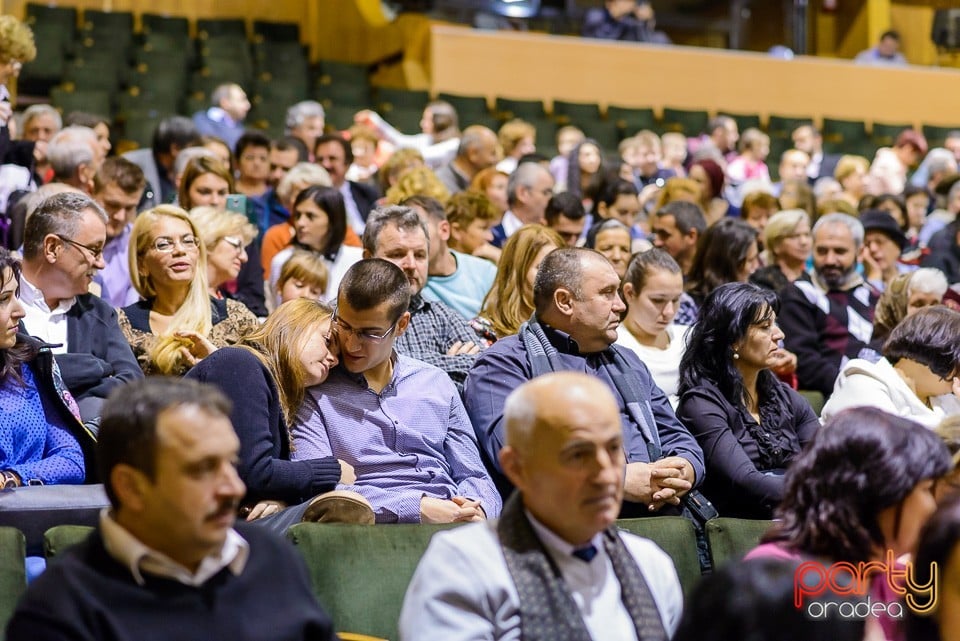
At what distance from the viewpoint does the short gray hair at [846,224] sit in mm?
5711

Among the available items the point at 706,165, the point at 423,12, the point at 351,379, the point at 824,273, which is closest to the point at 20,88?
the point at 423,12

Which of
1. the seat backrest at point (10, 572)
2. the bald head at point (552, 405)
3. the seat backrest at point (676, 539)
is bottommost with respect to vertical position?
the seat backrest at point (676, 539)

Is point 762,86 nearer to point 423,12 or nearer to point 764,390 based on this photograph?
point 423,12

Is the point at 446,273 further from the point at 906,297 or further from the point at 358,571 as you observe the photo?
the point at 358,571

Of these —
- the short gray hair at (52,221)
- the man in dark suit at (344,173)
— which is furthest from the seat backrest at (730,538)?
the man in dark suit at (344,173)

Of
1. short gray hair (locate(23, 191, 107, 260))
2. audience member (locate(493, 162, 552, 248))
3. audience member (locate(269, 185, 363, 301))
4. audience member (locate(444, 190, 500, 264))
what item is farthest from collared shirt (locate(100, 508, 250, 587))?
audience member (locate(493, 162, 552, 248))

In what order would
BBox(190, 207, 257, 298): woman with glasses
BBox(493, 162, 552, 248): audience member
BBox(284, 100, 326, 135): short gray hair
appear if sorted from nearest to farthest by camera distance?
BBox(190, 207, 257, 298): woman with glasses < BBox(493, 162, 552, 248): audience member < BBox(284, 100, 326, 135): short gray hair

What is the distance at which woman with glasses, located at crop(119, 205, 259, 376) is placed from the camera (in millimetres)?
4086

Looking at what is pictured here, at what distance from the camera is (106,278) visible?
16.4ft

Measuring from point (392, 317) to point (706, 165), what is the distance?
184 inches

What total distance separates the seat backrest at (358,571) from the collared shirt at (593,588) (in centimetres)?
71

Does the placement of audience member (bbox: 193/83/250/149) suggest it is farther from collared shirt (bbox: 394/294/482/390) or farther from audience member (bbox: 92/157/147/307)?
collared shirt (bbox: 394/294/482/390)

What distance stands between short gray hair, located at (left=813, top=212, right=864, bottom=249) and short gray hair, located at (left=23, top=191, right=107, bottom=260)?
323 centimetres

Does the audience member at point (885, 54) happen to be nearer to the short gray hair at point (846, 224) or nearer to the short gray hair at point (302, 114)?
the short gray hair at point (302, 114)
